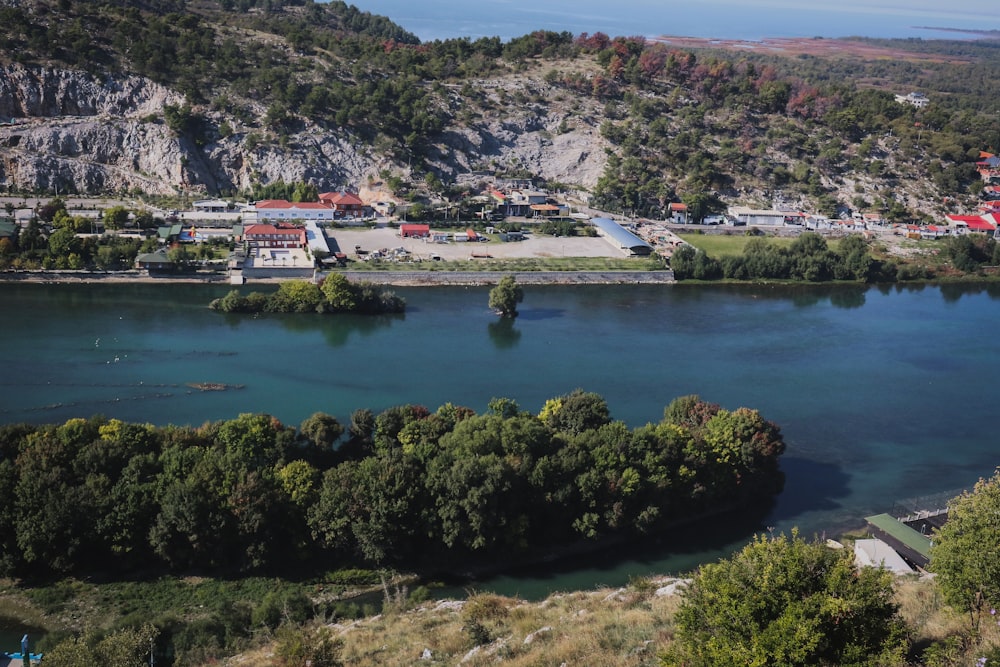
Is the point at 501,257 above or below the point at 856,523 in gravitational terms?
above

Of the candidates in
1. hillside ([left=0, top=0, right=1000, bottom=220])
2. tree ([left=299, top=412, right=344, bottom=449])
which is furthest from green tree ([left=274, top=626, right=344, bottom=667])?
hillside ([left=0, top=0, right=1000, bottom=220])

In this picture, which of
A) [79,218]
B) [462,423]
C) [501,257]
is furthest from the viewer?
[501,257]

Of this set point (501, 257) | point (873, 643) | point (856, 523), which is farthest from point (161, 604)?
point (501, 257)

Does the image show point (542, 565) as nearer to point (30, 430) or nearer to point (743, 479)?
point (743, 479)

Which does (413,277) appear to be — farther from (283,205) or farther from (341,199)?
(341,199)

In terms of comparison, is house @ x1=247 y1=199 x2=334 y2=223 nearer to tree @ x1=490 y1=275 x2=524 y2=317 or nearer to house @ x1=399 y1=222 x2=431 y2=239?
house @ x1=399 y1=222 x2=431 y2=239

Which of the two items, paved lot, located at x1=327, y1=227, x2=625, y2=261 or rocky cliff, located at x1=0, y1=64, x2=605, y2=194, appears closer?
paved lot, located at x1=327, y1=227, x2=625, y2=261

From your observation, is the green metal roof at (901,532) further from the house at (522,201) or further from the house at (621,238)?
the house at (522,201)
